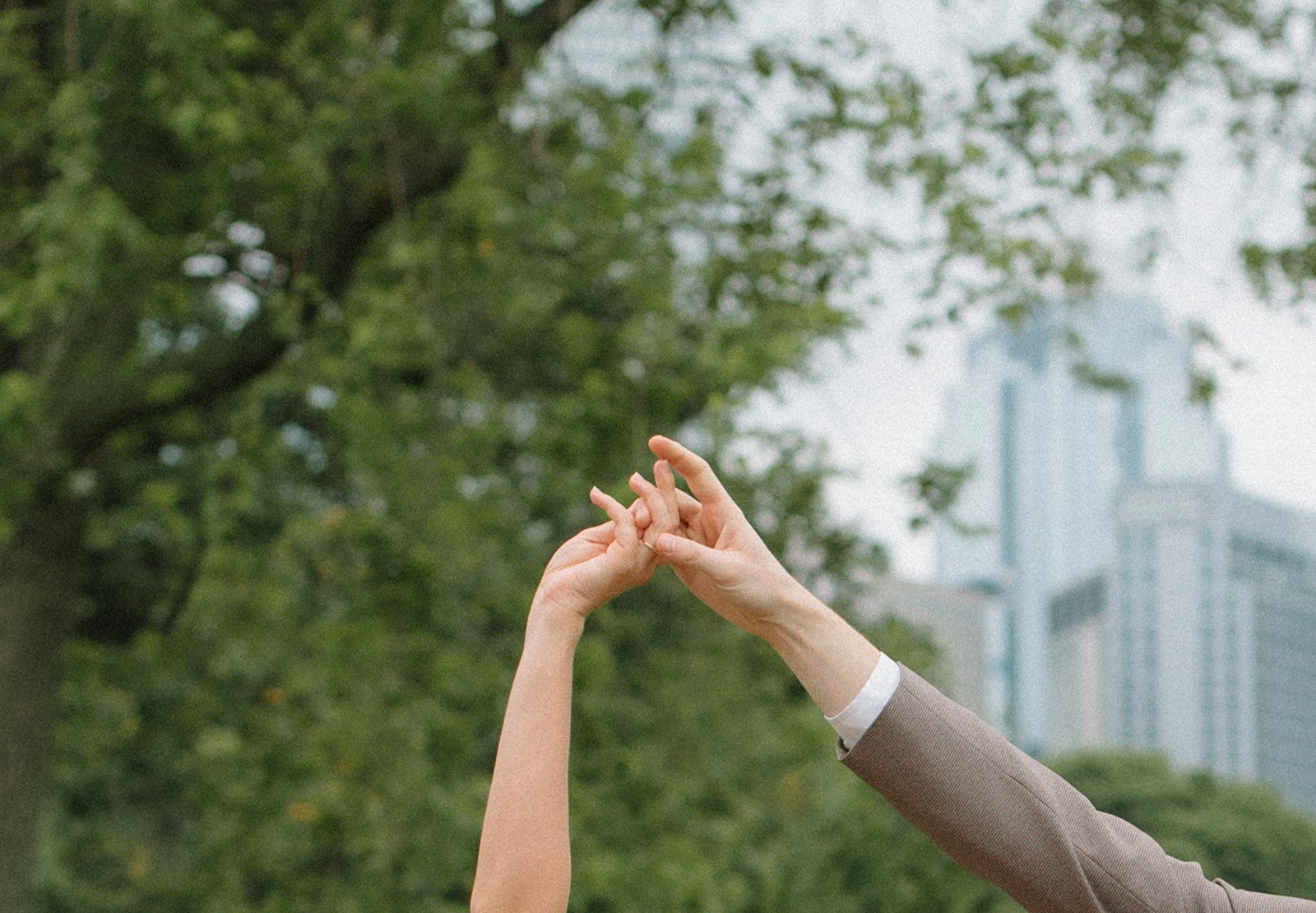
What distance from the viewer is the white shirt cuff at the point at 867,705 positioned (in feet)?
3.85

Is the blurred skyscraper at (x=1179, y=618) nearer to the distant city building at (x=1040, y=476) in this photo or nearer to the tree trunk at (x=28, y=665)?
the distant city building at (x=1040, y=476)

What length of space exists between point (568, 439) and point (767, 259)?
3.08 feet

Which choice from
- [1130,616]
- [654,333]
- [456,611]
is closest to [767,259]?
[654,333]

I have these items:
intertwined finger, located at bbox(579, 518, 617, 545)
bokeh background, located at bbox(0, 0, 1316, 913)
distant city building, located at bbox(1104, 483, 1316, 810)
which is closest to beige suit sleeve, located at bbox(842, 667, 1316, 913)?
intertwined finger, located at bbox(579, 518, 617, 545)

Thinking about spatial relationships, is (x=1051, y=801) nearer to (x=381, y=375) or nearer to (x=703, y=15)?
(x=703, y=15)

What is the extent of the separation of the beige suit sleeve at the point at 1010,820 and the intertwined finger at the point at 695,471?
9.0 inches

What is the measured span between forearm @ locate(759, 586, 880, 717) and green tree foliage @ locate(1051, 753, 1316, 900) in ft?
99.5

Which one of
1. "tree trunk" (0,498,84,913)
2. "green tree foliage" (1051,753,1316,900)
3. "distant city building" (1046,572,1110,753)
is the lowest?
"distant city building" (1046,572,1110,753)

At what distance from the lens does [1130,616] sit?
85812 millimetres

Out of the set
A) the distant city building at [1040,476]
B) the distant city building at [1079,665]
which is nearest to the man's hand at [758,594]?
the distant city building at [1040,476]

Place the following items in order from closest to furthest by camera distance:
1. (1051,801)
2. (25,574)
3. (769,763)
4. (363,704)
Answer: (1051,801) → (363,704) → (25,574) → (769,763)

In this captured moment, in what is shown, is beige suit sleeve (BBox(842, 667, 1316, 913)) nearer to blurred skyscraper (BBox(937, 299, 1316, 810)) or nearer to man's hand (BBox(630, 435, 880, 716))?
man's hand (BBox(630, 435, 880, 716))

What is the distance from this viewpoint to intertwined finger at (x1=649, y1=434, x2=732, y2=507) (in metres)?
1.26

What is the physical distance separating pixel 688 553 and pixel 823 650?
145mm
